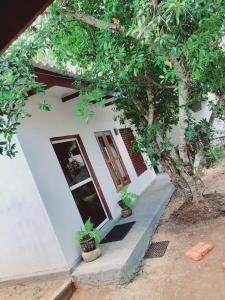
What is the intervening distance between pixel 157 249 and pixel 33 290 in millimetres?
2191

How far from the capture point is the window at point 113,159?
837 cm

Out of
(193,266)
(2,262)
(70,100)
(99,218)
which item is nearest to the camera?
(193,266)

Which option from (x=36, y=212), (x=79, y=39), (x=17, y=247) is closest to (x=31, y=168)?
(x=36, y=212)

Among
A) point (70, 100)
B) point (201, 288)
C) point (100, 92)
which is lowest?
point (201, 288)

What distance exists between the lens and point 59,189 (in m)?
5.74

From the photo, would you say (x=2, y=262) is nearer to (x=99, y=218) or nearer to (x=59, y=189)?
(x=59, y=189)

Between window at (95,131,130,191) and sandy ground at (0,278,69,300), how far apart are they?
11.5ft

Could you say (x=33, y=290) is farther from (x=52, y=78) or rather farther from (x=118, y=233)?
(x=52, y=78)

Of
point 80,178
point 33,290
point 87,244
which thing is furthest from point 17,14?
point 80,178

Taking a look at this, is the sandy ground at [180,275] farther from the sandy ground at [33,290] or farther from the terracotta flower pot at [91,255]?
the terracotta flower pot at [91,255]

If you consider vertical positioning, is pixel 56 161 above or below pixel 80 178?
above

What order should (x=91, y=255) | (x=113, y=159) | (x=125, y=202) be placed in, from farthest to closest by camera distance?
(x=113, y=159) < (x=125, y=202) < (x=91, y=255)

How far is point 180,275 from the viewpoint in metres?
4.34

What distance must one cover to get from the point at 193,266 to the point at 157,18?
3430 mm
